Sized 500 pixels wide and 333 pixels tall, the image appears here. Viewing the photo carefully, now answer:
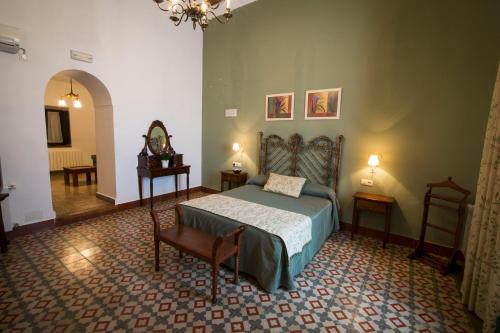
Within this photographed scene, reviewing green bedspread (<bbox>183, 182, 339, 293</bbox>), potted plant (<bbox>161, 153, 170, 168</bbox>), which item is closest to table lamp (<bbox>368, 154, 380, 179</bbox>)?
green bedspread (<bbox>183, 182, 339, 293</bbox>)

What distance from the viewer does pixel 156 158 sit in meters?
4.93

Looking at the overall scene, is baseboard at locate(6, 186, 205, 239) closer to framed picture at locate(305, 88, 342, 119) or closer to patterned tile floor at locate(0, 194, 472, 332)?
patterned tile floor at locate(0, 194, 472, 332)

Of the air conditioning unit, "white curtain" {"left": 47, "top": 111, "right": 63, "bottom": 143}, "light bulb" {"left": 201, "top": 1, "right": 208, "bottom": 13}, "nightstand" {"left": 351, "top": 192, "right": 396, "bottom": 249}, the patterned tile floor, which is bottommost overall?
the patterned tile floor

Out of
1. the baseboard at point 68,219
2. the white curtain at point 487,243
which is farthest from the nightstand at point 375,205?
the baseboard at point 68,219

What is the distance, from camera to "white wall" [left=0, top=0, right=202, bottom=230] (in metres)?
3.18

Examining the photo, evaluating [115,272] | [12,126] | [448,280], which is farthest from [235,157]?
[448,280]

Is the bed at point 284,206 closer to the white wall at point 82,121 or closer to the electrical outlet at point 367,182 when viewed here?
the electrical outlet at point 367,182

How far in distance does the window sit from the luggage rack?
9.45 metres

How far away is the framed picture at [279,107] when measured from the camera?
435 cm

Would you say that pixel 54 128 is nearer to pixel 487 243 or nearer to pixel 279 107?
pixel 279 107

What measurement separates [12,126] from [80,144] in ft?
17.3

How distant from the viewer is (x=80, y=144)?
781 centimetres

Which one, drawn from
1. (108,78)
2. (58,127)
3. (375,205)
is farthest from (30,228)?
(58,127)

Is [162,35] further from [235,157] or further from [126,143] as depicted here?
[235,157]
